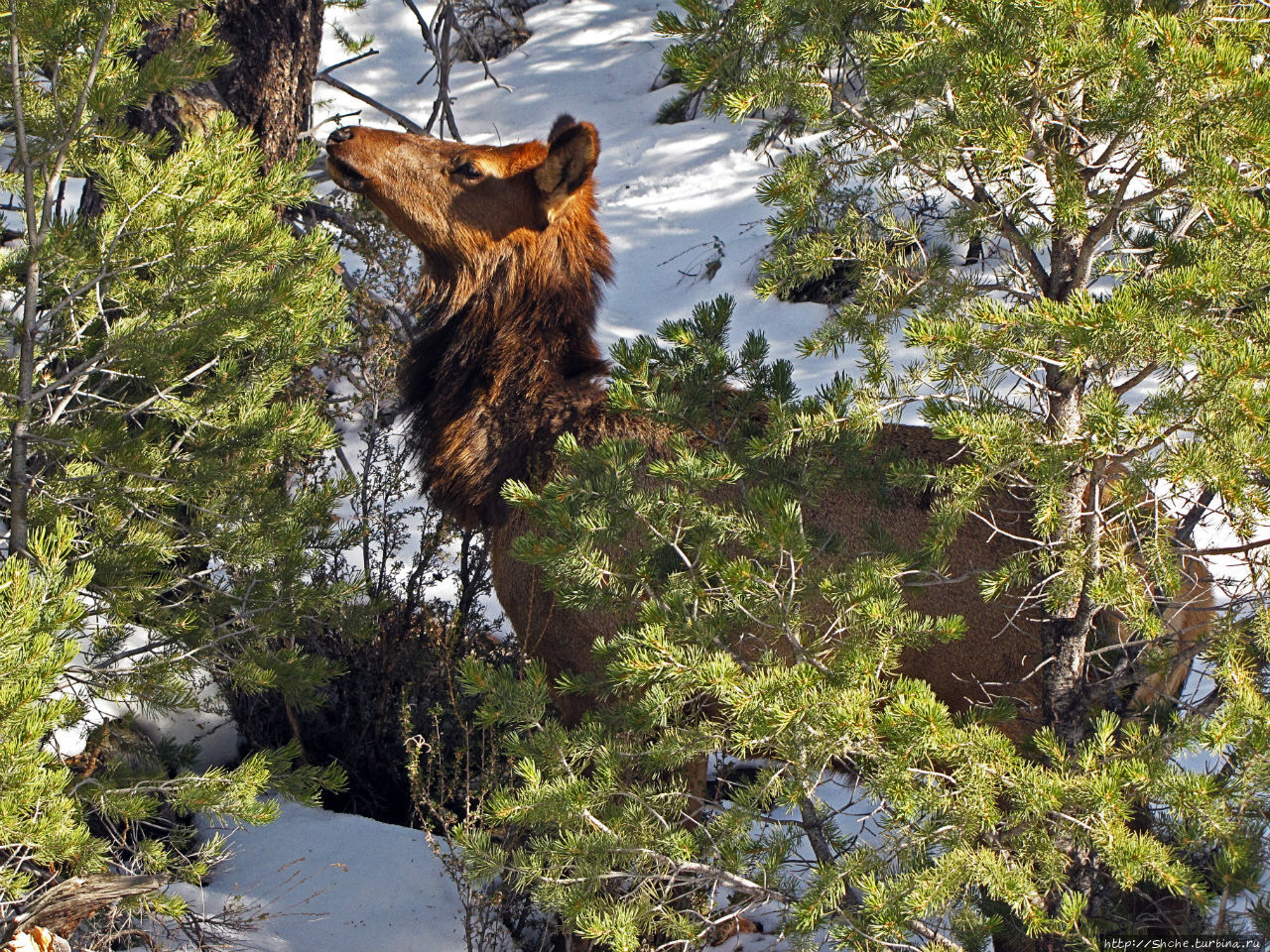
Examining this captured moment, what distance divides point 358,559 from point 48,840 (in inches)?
207

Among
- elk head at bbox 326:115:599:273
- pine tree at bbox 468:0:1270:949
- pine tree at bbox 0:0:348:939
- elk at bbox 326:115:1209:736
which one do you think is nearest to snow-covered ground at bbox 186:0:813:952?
pine tree at bbox 0:0:348:939

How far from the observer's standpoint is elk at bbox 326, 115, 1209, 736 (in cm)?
405

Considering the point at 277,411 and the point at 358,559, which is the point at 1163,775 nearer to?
the point at 277,411

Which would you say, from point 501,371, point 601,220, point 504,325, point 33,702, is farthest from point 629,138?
point 33,702

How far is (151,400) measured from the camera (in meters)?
3.37

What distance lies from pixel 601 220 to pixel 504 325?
376 inches

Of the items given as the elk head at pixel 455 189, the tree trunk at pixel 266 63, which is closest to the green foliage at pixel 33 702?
the elk head at pixel 455 189

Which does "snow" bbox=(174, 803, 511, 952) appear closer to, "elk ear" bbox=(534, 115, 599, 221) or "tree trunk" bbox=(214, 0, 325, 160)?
"elk ear" bbox=(534, 115, 599, 221)

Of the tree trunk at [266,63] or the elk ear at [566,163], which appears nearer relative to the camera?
the elk ear at [566,163]

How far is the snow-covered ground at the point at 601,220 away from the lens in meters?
4.25

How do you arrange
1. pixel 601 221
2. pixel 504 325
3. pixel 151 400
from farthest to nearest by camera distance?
1. pixel 601 221
2. pixel 504 325
3. pixel 151 400

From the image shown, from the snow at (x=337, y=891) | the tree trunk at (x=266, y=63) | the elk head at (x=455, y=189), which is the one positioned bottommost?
the snow at (x=337, y=891)

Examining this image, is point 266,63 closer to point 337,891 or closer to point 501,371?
point 501,371

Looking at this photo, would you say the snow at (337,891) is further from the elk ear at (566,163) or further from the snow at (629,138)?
the snow at (629,138)
